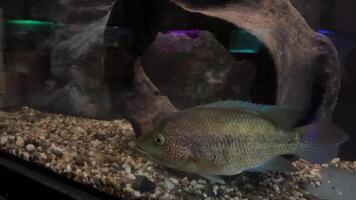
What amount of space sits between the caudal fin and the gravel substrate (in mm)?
329

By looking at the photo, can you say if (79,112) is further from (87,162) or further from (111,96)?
(87,162)

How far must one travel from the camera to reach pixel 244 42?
6.46 feet

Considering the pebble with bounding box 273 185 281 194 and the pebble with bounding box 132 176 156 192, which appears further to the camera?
the pebble with bounding box 273 185 281 194

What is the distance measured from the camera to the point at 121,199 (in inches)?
78.4

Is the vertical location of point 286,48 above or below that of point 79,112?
above

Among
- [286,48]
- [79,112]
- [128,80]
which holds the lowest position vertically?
[79,112]

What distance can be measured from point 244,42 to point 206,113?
359mm

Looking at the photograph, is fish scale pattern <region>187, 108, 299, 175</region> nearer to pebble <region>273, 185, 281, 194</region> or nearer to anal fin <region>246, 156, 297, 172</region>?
anal fin <region>246, 156, 297, 172</region>

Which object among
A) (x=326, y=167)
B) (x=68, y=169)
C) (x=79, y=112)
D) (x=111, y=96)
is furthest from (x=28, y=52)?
(x=326, y=167)

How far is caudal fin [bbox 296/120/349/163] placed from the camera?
1825mm

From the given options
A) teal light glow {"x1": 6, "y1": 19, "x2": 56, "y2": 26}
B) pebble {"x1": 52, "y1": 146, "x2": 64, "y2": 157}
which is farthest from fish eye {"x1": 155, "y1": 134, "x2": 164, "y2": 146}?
teal light glow {"x1": 6, "y1": 19, "x2": 56, "y2": 26}

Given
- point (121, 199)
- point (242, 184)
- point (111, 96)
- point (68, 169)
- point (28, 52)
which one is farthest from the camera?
point (28, 52)

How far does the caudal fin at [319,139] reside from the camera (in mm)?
1825

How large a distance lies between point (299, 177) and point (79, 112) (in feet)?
5.78
